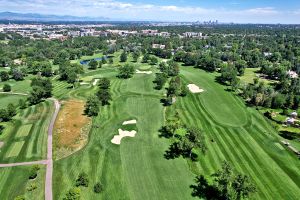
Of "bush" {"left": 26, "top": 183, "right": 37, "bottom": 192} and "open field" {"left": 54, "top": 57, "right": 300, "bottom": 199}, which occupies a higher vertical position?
"open field" {"left": 54, "top": 57, "right": 300, "bottom": 199}

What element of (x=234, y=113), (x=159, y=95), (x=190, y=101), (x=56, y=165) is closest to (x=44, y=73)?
(x=159, y=95)

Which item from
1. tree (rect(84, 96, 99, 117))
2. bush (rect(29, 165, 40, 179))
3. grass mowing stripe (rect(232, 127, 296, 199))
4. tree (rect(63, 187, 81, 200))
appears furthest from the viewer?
tree (rect(84, 96, 99, 117))

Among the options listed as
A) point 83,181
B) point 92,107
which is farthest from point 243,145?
point 92,107

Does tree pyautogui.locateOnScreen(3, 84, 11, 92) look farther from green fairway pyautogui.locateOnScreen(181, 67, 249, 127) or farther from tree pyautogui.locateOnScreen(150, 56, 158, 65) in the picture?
tree pyautogui.locateOnScreen(150, 56, 158, 65)

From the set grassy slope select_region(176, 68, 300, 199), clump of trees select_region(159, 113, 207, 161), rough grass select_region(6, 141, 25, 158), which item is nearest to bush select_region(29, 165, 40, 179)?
rough grass select_region(6, 141, 25, 158)

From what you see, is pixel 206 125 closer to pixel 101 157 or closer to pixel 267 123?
pixel 267 123

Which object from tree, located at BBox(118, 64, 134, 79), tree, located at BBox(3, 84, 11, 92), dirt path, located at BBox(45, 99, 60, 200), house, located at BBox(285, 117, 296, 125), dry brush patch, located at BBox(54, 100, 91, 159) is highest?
tree, located at BBox(118, 64, 134, 79)

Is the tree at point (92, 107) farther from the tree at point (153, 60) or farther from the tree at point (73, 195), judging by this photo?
the tree at point (153, 60)

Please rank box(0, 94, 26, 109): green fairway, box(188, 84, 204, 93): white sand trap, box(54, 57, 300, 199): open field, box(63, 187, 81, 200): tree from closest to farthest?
box(63, 187, 81, 200): tree, box(54, 57, 300, 199): open field, box(0, 94, 26, 109): green fairway, box(188, 84, 204, 93): white sand trap
